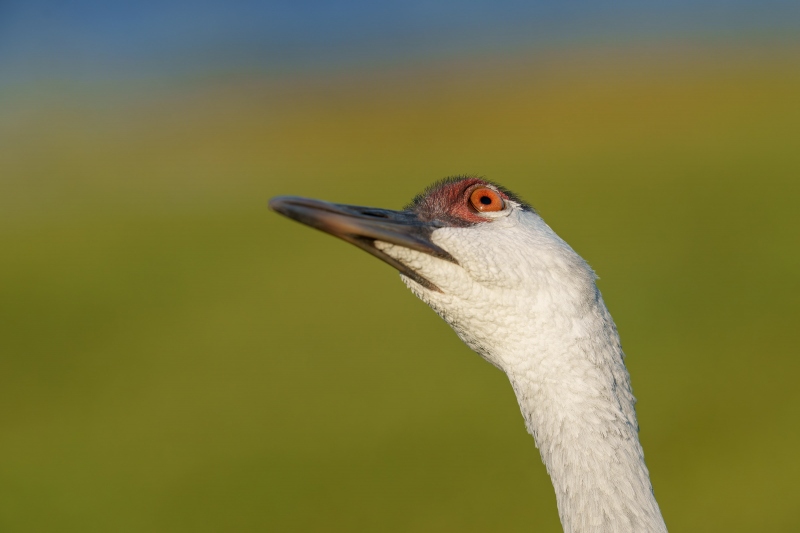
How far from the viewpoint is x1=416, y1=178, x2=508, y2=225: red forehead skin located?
319 cm

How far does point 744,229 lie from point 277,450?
510 inches

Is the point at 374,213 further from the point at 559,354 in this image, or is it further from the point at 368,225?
the point at 559,354

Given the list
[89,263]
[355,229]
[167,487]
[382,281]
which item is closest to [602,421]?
[355,229]

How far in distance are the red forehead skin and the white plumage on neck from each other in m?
0.12

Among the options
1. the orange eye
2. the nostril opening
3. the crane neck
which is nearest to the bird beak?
the nostril opening

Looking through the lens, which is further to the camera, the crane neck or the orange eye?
the orange eye

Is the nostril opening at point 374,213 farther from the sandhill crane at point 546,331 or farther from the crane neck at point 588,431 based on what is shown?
the crane neck at point 588,431

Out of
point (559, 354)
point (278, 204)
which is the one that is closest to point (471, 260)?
point (559, 354)

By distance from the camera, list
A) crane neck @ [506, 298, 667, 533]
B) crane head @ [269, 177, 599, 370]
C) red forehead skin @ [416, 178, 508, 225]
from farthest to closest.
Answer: red forehead skin @ [416, 178, 508, 225], crane head @ [269, 177, 599, 370], crane neck @ [506, 298, 667, 533]

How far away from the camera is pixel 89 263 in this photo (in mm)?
22391

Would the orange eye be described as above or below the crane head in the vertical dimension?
above

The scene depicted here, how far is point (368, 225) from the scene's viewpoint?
2.97 metres

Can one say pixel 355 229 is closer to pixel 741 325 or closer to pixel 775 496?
pixel 775 496

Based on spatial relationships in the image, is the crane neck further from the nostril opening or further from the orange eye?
the nostril opening
